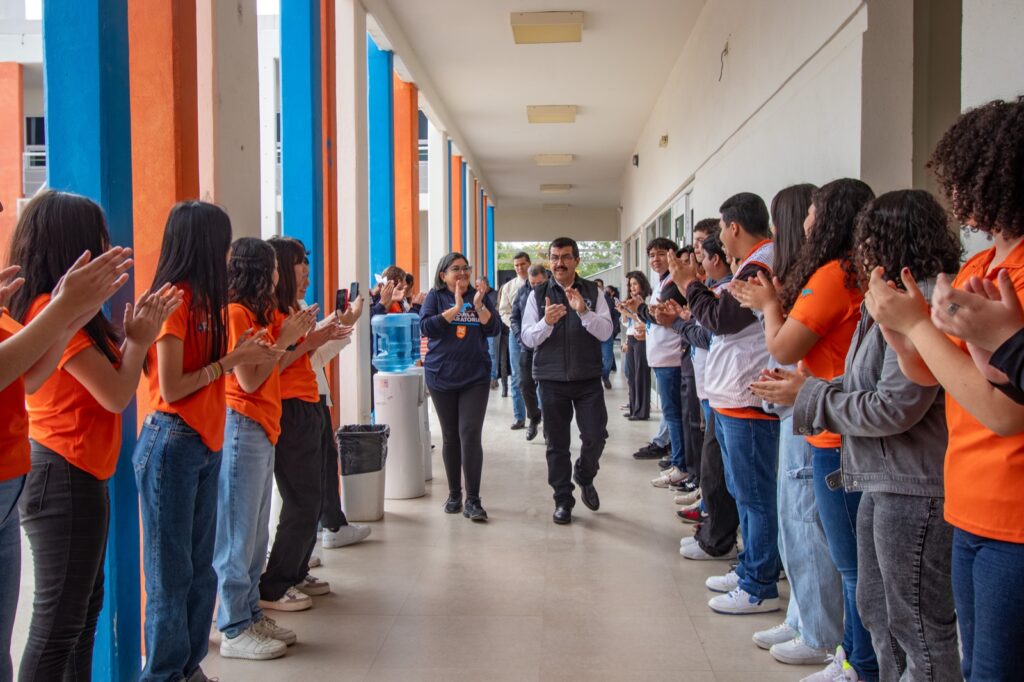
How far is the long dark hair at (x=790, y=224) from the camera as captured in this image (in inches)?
107

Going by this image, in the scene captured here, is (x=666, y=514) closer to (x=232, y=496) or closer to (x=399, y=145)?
(x=232, y=496)

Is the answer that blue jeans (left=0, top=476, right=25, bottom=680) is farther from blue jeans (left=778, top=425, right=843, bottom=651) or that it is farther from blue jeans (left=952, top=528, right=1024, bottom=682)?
blue jeans (left=778, top=425, right=843, bottom=651)

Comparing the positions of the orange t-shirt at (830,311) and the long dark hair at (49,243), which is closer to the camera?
the long dark hair at (49,243)

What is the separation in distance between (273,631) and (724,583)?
1.92 meters

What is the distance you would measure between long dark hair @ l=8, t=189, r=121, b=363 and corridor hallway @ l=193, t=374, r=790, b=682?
1532 mm

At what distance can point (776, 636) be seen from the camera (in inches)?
116

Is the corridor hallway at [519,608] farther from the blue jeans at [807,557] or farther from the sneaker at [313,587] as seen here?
the blue jeans at [807,557]

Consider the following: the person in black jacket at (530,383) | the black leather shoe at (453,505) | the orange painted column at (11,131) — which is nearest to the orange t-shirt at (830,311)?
the black leather shoe at (453,505)

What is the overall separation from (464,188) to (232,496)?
1086 cm

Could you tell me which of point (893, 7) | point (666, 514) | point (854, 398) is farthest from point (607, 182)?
A: point (854, 398)

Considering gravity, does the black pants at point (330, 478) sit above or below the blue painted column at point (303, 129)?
below

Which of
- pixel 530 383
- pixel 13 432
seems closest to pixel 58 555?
pixel 13 432

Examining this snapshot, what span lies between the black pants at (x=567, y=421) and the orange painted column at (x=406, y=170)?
149 inches

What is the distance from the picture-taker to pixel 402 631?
3150mm
